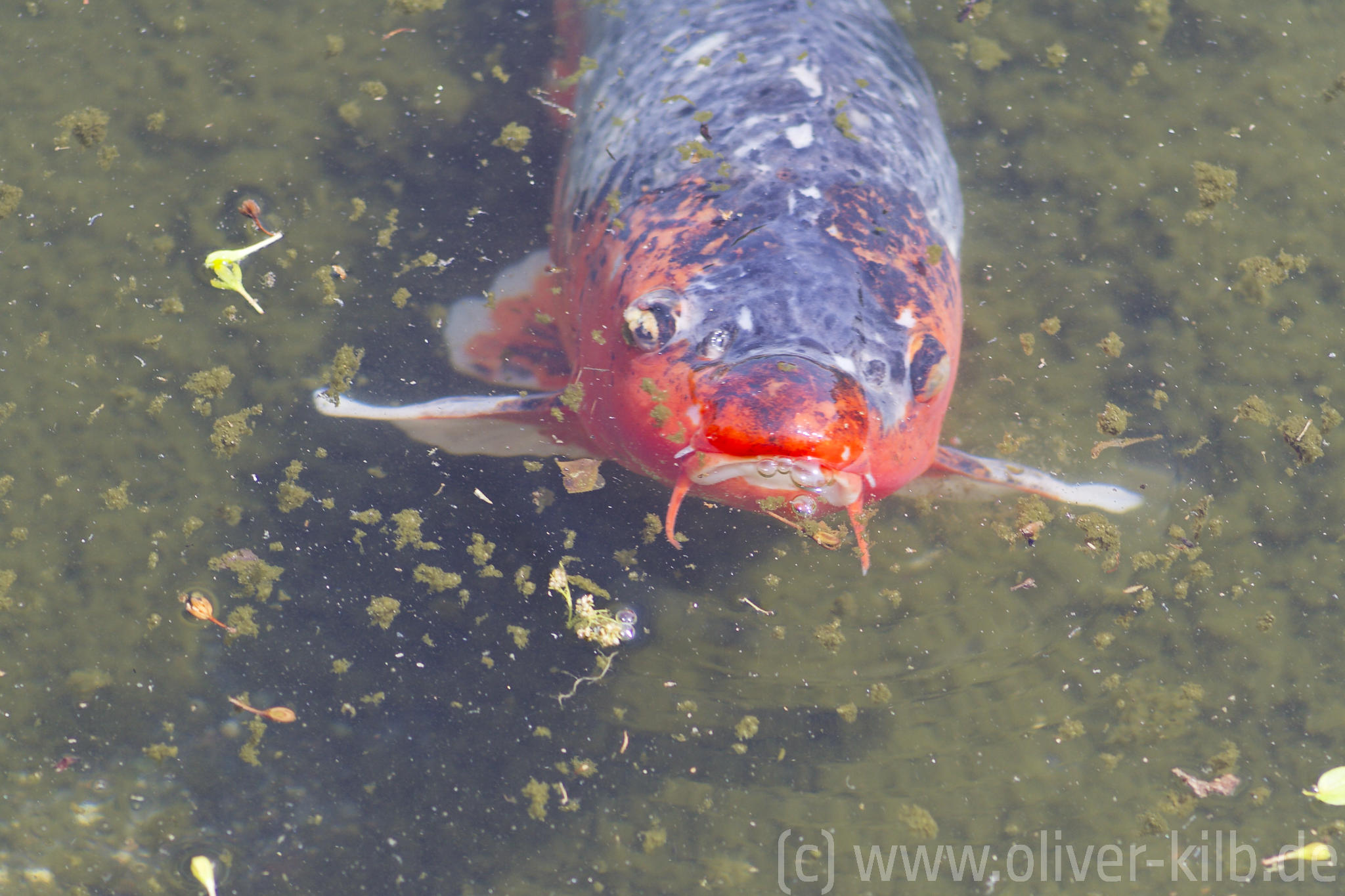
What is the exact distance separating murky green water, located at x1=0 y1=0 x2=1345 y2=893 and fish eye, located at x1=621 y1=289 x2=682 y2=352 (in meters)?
0.76

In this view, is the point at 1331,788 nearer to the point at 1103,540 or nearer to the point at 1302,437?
the point at 1103,540

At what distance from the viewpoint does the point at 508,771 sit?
3.06 m

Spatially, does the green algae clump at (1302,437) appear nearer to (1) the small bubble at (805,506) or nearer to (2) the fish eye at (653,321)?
(1) the small bubble at (805,506)

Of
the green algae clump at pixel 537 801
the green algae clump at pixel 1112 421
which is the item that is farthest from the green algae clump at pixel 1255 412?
the green algae clump at pixel 537 801

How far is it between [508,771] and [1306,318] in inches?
145

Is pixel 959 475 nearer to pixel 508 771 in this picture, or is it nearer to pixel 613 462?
pixel 613 462

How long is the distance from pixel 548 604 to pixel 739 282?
4.58 ft

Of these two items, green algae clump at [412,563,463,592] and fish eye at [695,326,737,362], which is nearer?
fish eye at [695,326,737,362]

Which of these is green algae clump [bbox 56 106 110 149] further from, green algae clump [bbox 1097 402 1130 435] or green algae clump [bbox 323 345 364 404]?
green algae clump [bbox 1097 402 1130 435]

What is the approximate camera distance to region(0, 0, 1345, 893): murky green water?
10.1 feet

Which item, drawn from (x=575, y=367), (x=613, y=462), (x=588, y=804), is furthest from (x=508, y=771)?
(x=575, y=367)

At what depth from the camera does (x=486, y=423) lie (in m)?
3.27

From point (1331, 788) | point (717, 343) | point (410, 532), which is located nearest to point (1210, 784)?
point (1331, 788)

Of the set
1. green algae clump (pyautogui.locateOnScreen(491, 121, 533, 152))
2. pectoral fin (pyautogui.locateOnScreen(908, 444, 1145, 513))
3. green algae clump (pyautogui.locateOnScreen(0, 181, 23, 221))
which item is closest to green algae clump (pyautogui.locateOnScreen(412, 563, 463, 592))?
pectoral fin (pyautogui.locateOnScreen(908, 444, 1145, 513))
